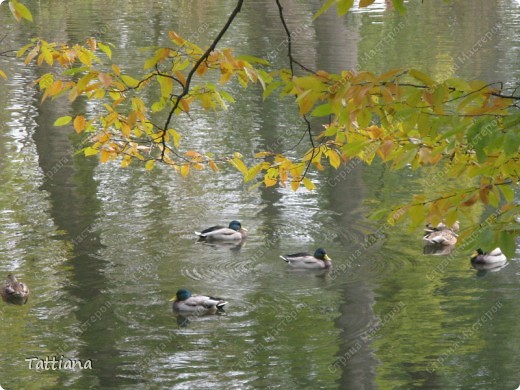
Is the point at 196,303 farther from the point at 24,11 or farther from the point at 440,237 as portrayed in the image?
the point at 24,11

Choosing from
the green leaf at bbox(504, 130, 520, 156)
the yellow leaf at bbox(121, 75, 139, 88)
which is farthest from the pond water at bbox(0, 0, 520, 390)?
the yellow leaf at bbox(121, 75, 139, 88)

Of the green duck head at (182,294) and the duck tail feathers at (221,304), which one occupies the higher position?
the green duck head at (182,294)

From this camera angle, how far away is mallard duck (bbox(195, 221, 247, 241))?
48.3 ft

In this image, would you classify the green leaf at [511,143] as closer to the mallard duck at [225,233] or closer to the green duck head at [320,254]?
the green duck head at [320,254]

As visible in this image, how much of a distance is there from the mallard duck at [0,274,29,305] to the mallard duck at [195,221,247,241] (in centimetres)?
325

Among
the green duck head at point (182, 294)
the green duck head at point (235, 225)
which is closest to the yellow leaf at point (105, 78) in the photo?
the green duck head at point (182, 294)

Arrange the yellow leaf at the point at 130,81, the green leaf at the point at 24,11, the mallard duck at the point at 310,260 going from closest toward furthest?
the green leaf at the point at 24,11 → the yellow leaf at the point at 130,81 → the mallard duck at the point at 310,260

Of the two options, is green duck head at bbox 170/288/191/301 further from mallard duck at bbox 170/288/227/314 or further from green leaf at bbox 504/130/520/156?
green leaf at bbox 504/130/520/156

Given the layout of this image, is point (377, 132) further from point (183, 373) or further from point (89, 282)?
point (89, 282)

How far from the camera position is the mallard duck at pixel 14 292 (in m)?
12.2

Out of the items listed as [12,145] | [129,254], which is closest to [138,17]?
[12,145]

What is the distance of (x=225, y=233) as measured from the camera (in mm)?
14773

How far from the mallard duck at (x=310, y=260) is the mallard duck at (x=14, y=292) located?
352 centimetres

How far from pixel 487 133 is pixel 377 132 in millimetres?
2605
